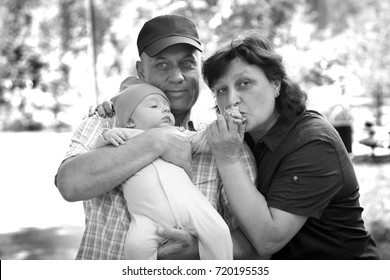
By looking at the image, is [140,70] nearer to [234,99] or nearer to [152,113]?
[152,113]

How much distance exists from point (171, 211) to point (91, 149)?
495 millimetres

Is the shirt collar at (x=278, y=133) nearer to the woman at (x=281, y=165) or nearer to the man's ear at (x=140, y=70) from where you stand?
the woman at (x=281, y=165)

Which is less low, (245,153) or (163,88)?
(163,88)

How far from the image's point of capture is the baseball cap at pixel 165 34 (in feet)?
7.74

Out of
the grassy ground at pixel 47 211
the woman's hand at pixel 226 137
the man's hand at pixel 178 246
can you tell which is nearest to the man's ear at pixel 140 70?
the woman's hand at pixel 226 137

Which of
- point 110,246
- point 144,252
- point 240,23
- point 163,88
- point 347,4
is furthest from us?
point 347,4

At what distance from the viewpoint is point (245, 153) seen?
235 centimetres

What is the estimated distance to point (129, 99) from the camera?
2.20 metres

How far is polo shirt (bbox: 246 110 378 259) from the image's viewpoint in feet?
6.97

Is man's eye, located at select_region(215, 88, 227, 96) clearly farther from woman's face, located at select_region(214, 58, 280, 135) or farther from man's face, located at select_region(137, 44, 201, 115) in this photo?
man's face, located at select_region(137, 44, 201, 115)

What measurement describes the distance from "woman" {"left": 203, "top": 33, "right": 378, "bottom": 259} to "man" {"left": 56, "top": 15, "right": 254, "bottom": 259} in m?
0.13

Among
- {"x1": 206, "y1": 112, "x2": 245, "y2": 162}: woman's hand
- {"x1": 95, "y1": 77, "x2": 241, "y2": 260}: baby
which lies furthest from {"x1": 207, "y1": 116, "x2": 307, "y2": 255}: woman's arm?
{"x1": 95, "y1": 77, "x2": 241, "y2": 260}: baby

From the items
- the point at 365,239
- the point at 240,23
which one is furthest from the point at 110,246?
the point at 240,23

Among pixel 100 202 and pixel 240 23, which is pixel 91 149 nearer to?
pixel 100 202
